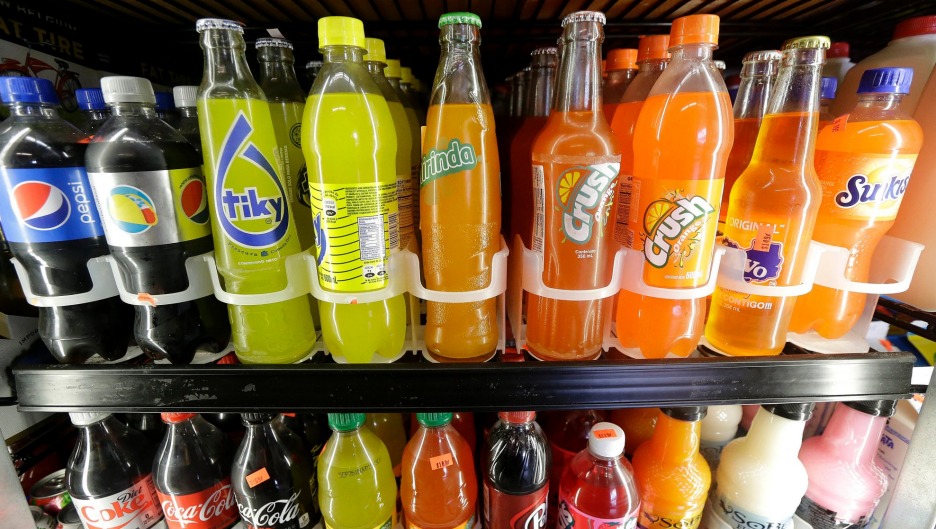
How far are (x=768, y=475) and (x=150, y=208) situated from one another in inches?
46.9

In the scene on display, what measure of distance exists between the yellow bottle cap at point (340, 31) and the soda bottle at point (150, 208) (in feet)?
0.98

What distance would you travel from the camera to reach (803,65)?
0.67 m

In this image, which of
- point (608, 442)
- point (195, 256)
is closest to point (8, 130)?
point (195, 256)

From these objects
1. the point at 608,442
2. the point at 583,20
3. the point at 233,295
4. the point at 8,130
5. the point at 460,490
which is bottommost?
the point at 460,490

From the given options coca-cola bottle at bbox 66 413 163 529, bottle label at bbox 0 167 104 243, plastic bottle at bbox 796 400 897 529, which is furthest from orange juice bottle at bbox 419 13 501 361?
plastic bottle at bbox 796 400 897 529

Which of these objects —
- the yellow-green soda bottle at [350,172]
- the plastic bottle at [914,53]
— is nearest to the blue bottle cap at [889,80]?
the plastic bottle at [914,53]

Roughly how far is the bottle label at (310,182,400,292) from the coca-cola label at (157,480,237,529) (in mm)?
531

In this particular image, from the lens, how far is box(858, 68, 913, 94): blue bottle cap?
662mm

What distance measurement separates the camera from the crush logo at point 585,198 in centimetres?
63

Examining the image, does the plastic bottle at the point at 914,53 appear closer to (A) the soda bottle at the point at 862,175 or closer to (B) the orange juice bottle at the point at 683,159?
(A) the soda bottle at the point at 862,175

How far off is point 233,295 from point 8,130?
422 mm

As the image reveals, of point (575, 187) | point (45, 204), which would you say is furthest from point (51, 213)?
point (575, 187)

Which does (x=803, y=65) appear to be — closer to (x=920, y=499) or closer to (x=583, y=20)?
(x=583, y=20)

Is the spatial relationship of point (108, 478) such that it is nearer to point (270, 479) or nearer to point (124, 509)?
point (124, 509)
